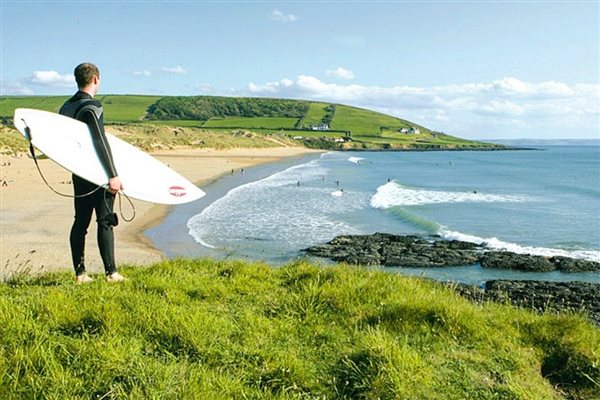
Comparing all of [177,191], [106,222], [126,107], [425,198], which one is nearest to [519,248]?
[177,191]

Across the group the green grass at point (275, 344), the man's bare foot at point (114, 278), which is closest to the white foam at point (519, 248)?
the green grass at point (275, 344)

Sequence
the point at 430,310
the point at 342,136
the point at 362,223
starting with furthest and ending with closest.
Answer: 1. the point at 342,136
2. the point at 362,223
3. the point at 430,310

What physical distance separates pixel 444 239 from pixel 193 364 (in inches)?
752

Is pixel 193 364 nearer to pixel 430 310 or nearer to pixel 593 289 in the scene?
pixel 430 310

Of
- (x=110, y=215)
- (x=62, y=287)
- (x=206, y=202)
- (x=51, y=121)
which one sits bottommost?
(x=206, y=202)

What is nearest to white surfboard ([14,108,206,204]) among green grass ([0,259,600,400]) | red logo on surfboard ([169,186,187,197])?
red logo on surfboard ([169,186,187,197])

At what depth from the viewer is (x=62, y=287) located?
5.54 meters

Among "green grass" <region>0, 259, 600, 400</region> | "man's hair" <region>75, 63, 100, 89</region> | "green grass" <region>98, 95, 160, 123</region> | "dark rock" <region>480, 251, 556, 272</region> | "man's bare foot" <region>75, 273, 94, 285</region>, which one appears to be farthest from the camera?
"green grass" <region>98, 95, 160, 123</region>

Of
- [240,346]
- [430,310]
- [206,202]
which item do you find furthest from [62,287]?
[206,202]

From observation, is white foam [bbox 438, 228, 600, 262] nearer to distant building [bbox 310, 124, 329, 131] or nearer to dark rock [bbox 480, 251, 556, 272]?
dark rock [bbox 480, 251, 556, 272]

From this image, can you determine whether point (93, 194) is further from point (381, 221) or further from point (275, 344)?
point (381, 221)

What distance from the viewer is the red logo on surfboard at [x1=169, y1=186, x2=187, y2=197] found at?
683 centimetres

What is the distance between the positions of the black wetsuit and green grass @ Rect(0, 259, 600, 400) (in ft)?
1.54

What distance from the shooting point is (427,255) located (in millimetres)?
18234
